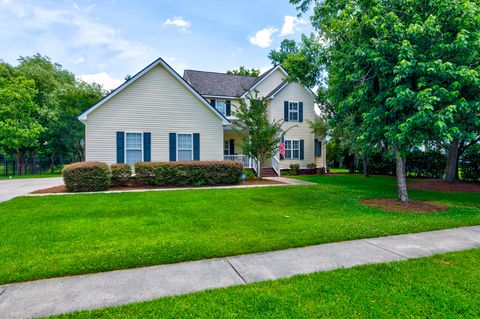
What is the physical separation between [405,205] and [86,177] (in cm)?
1233

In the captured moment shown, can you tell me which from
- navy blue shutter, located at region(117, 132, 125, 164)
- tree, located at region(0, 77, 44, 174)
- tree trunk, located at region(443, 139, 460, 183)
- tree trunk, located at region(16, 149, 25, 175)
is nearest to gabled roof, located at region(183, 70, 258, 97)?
navy blue shutter, located at region(117, 132, 125, 164)

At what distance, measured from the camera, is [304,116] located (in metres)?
20.8

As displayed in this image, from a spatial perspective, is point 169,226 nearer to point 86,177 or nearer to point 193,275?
point 193,275

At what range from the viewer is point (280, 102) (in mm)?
20125

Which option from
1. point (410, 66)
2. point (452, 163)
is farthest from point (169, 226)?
point (452, 163)

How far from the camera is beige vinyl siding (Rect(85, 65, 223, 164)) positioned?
1337cm

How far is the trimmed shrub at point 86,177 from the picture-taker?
10.8m

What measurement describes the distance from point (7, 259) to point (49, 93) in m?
28.6

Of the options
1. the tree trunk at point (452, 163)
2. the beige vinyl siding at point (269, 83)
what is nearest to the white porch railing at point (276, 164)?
the beige vinyl siding at point (269, 83)

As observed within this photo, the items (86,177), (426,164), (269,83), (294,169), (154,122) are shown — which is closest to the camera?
(86,177)

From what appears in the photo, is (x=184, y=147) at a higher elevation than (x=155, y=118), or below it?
below

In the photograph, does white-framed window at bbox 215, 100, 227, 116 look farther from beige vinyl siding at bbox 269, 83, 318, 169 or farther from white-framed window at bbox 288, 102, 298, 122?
white-framed window at bbox 288, 102, 298, 122

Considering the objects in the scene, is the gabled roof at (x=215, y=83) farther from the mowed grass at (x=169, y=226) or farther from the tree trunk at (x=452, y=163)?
the tree trunk at (x=452, y=163)

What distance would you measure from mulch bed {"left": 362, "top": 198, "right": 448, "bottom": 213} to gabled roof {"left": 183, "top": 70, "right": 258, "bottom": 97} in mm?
14808
